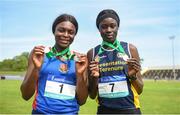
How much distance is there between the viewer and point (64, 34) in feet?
13.2

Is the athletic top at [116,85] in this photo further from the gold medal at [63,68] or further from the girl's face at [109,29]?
the gold medal at [63,68]

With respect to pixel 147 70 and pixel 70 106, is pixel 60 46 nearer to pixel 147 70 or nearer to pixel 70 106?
pixel 70 106

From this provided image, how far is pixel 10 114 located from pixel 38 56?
733cm

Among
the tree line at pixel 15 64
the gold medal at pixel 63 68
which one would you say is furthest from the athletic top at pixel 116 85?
the tree line at pixel 15 64

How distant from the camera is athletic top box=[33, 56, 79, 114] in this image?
12.7 ft

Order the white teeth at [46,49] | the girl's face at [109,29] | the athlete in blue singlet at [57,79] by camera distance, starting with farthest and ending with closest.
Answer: the girl's face at [109,29], the white teeth at [46,49], the athlete in blue singlet at [57,79]

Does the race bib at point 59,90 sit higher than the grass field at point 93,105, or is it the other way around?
the race bib at point 59,90

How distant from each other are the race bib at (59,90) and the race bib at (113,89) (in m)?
0.56

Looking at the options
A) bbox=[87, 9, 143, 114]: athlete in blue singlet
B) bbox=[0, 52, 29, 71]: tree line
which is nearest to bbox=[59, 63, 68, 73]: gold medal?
bbox=[87, 9, 143, 114]: athlete in blue singlet

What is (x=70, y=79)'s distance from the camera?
156 inches

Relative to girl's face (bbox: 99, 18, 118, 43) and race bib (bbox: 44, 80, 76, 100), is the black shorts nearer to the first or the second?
race bib (bbox: 44, 80, 76, 100)

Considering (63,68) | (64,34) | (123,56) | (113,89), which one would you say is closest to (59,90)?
(63,68)

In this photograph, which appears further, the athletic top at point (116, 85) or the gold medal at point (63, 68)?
the athletic top at point (116, 85)

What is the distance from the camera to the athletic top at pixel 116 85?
4.38 m
